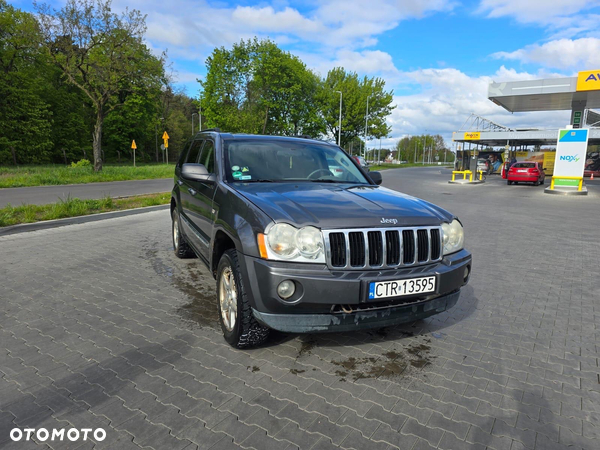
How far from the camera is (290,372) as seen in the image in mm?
2926

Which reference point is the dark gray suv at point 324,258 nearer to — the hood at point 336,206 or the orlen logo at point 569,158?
the hood at point 336,206

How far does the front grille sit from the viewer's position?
109 inches

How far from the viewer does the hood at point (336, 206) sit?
2852 mm

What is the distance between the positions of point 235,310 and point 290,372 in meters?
0.63

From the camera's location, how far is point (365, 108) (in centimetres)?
5288

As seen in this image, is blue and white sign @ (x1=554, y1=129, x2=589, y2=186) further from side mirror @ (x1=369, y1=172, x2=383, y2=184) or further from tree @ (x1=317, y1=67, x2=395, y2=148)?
tree @ (x1=317, y1=67, x2=395, y2=148)

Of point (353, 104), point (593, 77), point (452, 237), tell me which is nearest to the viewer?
point (452, 237)

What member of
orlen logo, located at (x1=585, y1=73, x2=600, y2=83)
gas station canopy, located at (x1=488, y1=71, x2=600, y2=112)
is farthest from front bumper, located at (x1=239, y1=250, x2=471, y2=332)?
gas station canopy, located at (x1=488, y1=71, x2=600, y2=112)

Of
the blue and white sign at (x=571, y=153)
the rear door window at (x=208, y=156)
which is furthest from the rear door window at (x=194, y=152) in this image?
the blue and white sign at (x=571, y=153)

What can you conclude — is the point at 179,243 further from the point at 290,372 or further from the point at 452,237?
the point at 452,237

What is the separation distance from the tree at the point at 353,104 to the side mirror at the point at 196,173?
4969 cm

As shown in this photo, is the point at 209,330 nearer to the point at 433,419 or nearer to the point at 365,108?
the point at 433,419

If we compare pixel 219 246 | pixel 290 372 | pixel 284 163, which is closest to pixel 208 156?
pixel 284 163

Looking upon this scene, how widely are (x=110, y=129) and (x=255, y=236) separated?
5633cm
